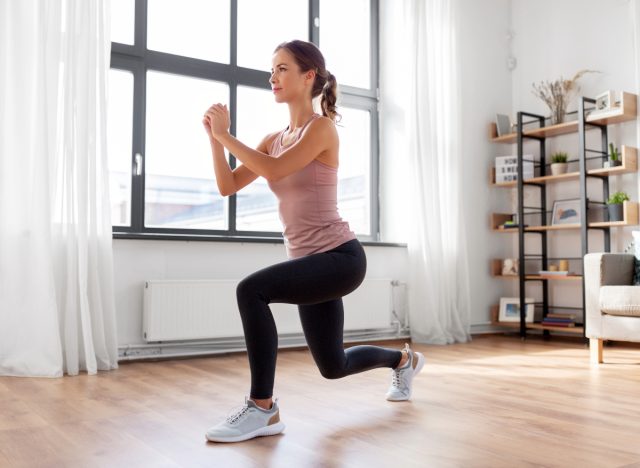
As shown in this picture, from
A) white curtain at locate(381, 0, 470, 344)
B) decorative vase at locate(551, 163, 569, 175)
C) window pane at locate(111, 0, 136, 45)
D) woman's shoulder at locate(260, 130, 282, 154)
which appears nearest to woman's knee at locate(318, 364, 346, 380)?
woman's shoulder at locate(260, 130, 282, 154)

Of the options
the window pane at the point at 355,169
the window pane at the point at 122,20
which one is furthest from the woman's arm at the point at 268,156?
the window pane at the point at 355,169

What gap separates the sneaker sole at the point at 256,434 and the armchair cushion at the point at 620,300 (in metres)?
2.21

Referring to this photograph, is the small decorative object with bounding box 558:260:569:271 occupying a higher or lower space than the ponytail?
lower

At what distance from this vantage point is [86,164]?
3334mm

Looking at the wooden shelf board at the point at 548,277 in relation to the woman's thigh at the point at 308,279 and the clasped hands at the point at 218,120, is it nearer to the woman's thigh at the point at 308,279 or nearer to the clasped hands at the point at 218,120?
the woman's thigh at the point at 308,279

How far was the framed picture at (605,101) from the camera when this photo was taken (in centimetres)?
446

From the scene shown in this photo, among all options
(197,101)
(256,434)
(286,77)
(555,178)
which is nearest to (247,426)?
(256,434)

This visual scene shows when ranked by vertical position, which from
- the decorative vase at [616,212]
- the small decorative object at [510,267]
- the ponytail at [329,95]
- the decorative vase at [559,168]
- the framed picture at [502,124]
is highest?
the framed picture at [502,124]

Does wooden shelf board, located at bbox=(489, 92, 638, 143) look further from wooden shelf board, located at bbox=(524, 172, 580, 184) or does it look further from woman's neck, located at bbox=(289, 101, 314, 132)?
woman's neck, located at bbox=(289, 101, 314, 132)

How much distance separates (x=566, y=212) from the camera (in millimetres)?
4898

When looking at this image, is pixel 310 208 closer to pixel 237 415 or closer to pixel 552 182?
pixel 237 415

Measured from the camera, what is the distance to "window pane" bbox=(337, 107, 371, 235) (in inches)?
195

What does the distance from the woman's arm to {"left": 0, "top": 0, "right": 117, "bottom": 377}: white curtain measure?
69.3 inches

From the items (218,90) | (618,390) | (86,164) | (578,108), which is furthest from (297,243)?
(578,108)
